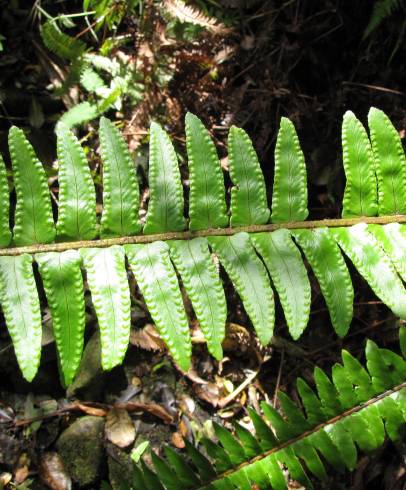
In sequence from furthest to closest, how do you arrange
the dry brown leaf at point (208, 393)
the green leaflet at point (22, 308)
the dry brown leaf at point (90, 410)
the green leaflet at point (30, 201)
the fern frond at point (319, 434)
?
1. the dry brown leaf at point (208, 393)
2. the dry brown leaf at point (90, 410)
3. the fern frond at point (319, 434)
4. the green leaflet at point (30, 201)
5. the green leaflet at point (22, 308)

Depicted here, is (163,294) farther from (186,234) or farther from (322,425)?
(322,425)

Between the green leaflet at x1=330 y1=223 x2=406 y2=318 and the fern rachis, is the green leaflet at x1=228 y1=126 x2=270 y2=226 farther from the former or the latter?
the green leaflet at x1=330 y1=223 x2=406 y2=318

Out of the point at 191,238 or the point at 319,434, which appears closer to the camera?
the point at 191,238

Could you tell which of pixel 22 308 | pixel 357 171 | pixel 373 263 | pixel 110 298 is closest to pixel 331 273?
pixel 373 263

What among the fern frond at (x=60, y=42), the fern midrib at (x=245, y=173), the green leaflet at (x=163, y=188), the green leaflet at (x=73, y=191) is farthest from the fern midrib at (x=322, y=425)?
the fern frond at (x=60, y=42)

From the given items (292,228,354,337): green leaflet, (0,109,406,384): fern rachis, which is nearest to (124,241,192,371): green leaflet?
(0,109,406,384): fern rachis

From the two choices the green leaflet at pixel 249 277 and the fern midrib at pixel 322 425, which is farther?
the fern midrib at pixel 322 425

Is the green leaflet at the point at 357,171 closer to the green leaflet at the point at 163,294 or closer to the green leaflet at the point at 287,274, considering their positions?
the green leaflet at the point at 287,274

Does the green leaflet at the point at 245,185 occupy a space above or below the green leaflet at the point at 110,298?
above
